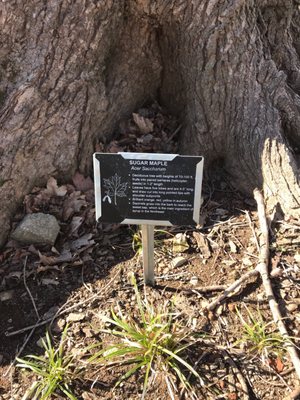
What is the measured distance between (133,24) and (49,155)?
45.9 inches

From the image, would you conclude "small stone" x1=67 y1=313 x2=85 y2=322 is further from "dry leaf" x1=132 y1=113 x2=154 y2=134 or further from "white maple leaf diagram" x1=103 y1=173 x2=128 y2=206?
"dry leaf" x1=132 y1=113 x2=154 y2=134

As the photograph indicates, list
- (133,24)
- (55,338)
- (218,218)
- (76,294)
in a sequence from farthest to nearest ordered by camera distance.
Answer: (133,24) → (218,218) → (76,294) → (55,338)

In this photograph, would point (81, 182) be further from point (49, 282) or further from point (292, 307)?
point (292, 307)

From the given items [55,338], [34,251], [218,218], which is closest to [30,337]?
[55,338]

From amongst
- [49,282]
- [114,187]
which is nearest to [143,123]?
[114,187]

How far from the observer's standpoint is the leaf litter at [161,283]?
234cm

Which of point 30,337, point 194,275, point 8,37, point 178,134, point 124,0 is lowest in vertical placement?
point 30,337

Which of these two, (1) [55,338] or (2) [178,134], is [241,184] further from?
(1) [55,338]

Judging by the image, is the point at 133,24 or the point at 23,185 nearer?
the point at 23,185

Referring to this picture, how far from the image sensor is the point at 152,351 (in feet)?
7.67

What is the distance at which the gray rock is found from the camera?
2.96 meters

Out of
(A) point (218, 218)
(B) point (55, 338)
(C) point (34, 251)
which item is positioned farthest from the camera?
(A) point (218, 218)

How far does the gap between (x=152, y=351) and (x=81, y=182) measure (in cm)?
144

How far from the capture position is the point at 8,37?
2992 millimetres
